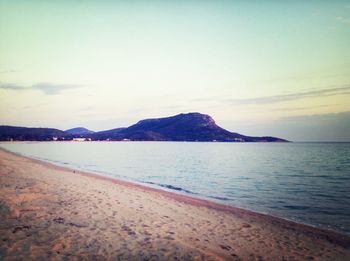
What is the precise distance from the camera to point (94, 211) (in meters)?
12.5

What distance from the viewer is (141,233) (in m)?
9.81

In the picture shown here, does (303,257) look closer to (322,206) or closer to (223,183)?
(322,206)

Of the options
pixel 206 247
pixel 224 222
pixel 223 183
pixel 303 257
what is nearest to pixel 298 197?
pixel 223 183

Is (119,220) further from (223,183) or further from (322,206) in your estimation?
(223,183)

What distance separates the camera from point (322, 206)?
18.1 meters

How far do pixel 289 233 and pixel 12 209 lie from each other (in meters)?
12.3

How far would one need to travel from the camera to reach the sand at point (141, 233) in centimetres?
793

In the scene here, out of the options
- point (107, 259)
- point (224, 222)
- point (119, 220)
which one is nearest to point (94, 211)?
point (119, 220)

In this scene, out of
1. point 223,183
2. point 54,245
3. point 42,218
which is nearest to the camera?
point 54,245

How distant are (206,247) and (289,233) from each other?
201 inches

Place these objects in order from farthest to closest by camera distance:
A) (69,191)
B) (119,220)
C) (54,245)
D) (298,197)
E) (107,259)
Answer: (298,197) → (69,191) → (119,220) → (54,245) → (107,259)

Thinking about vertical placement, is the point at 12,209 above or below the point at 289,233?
above

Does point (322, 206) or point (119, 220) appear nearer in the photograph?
point (119, 220)

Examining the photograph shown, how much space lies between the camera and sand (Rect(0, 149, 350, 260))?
7930 millimetres
